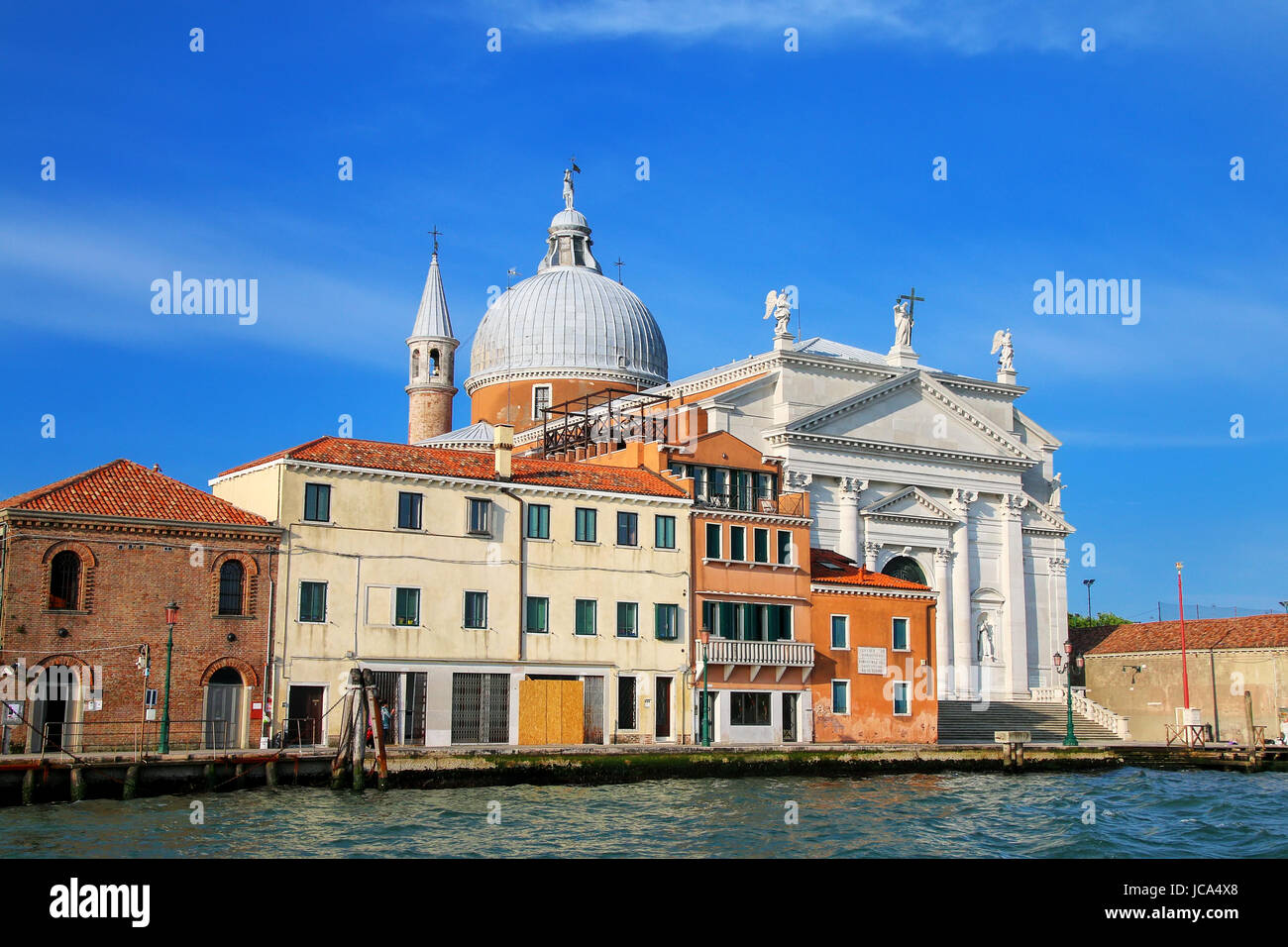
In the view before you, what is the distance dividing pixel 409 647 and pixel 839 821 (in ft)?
37.8

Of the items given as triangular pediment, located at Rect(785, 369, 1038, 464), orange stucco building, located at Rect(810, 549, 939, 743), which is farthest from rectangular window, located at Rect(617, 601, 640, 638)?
triangular pediment, located at Rect(785, 369, 1038, 464)

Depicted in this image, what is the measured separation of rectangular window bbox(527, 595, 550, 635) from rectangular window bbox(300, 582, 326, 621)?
193 inches

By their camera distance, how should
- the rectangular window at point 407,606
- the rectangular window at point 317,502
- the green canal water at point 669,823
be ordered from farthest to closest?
the rectangular window at point 407,606 < the rectangular window at point 317,502 < the green canal water at point 669,823

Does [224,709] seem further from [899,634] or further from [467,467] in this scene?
[899,634]

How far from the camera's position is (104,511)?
2719 centimetres

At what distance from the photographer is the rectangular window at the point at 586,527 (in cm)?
3281

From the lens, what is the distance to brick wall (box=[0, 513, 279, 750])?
26.0 m

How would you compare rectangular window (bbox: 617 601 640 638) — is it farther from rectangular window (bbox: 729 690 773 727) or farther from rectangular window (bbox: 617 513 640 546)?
rectangular window (bbox: 729 690 773 727)

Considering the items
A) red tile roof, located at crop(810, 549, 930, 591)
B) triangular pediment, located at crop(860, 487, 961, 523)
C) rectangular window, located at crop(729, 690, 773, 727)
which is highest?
triangular pediment, located at crop(860, 487, 961, 523)

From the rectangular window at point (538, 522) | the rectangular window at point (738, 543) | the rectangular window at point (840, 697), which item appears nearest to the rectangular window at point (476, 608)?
the rectangular window at point (538, 522)

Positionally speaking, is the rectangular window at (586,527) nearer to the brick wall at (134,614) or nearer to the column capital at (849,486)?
the brick wall at (134,614)

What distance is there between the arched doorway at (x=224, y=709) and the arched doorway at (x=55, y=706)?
251 centimetres
